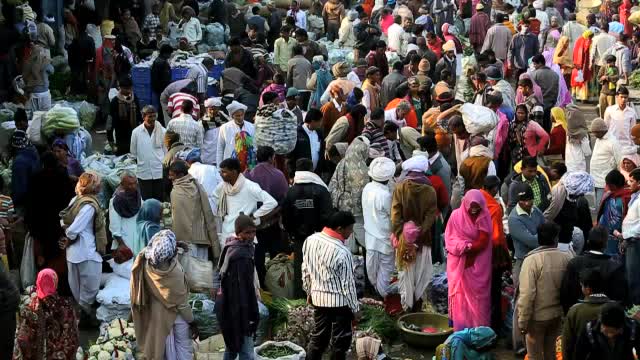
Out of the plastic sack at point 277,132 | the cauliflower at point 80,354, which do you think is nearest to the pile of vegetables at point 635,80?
the plastic sack at point 277,132

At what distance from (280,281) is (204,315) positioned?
0.98 m

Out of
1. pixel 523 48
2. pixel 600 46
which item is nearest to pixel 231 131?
pixel 523 48

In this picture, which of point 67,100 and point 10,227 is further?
point 67,100

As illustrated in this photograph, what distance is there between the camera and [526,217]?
9062mm

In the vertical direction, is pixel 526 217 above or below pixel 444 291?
above

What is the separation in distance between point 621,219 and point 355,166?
8.37 ft

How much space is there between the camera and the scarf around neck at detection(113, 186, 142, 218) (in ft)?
32.4

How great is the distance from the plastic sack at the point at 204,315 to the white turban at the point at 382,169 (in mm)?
1892

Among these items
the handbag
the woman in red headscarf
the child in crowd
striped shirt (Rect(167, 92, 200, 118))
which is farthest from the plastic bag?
the child in crowd

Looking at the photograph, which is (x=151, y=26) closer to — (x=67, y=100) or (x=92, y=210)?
(x=67, y=100)

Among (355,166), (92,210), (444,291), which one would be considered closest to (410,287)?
(444,291)

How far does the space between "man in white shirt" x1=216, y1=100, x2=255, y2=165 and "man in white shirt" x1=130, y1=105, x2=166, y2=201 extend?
0.64 meters

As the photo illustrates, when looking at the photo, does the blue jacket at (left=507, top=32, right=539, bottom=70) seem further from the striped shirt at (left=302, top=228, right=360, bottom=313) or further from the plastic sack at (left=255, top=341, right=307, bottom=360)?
the striped shirt at (left=302, top=228, right=360, bottom=313)

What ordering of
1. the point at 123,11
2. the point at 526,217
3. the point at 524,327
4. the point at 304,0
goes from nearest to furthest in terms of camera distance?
the point at 524,327 → the point at 526,217 → the point at 123,11 → the point at 304,0
